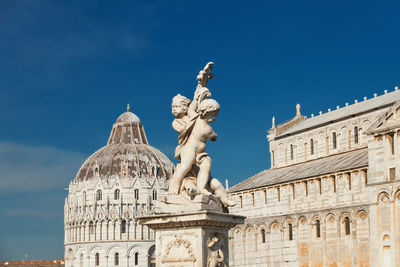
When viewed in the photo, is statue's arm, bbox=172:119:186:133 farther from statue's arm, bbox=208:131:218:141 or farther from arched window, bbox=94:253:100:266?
arched window, bbox=94:253:100:266

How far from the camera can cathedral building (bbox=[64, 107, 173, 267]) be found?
15900cm

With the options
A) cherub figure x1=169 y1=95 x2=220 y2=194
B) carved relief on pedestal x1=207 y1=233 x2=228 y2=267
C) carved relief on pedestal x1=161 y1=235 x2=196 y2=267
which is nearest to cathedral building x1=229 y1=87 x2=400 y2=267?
carved relief on pedestal x1=207 y1=233 x2=228 y2=267

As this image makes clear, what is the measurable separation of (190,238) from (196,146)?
178 cm

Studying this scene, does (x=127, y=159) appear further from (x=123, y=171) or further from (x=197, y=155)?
(x=197, y=155)

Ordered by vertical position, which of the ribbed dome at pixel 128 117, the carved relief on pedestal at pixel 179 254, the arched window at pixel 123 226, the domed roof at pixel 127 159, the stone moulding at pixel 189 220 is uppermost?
the ribbed dome at pixel 128 117

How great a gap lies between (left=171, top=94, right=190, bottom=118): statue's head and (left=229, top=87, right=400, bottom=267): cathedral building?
5008cm

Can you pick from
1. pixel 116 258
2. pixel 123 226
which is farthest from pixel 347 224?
pixel 116 258

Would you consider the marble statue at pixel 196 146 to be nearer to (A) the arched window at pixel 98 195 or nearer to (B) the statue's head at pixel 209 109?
(B) the statue's head at pixel 209 109

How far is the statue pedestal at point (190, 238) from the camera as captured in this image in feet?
40.0

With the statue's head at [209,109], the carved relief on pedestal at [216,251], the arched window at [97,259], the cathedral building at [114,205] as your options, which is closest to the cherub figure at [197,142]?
the statue's head at [209,109]

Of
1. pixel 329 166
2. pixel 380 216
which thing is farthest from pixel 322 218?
pixel 380 216

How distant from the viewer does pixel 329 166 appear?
7588 cm

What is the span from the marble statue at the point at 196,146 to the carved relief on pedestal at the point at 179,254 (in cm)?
97

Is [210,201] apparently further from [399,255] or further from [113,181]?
[113,181]
